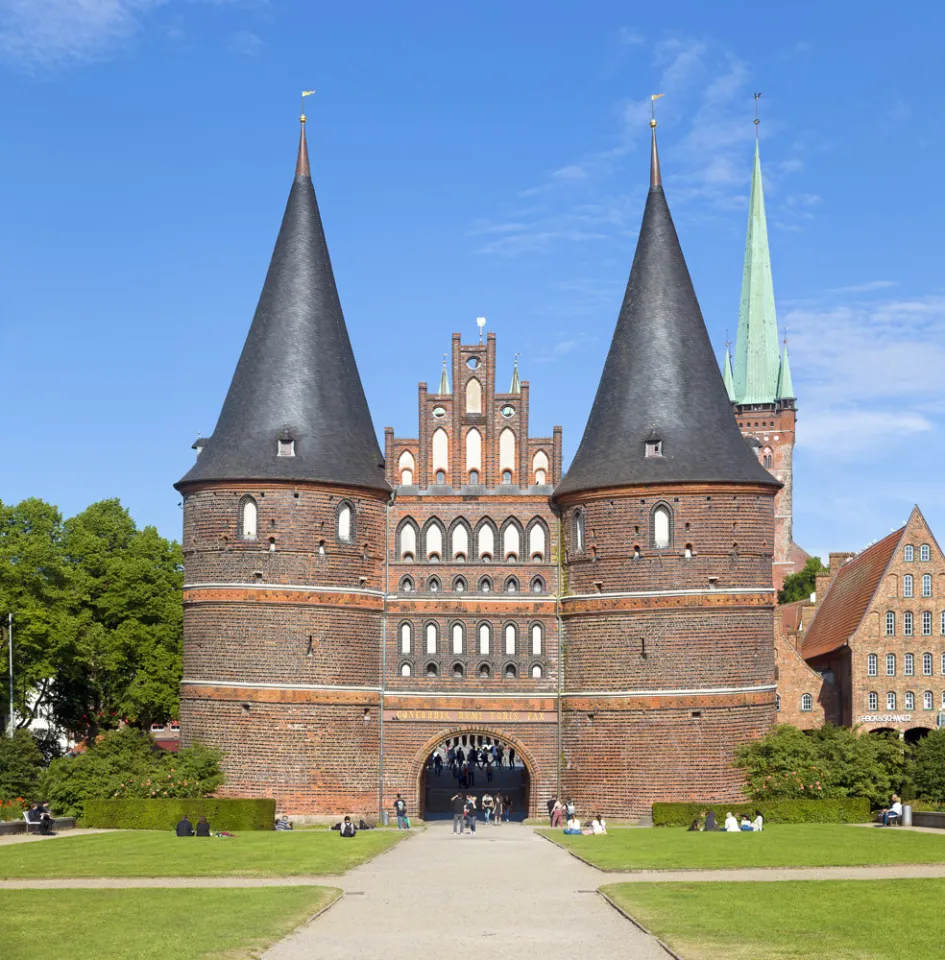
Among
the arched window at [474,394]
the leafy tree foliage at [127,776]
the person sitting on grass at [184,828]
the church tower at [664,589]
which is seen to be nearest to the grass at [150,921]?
the person sitting on grass at [184,828]

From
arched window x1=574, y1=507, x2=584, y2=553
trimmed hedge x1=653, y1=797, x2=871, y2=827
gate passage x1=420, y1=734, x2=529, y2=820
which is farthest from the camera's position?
gate passage x1=420, y1=734, x2=529, y2=820

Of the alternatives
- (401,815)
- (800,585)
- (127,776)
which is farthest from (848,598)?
(800,585)

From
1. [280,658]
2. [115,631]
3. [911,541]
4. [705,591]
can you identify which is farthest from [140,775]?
[911,541]

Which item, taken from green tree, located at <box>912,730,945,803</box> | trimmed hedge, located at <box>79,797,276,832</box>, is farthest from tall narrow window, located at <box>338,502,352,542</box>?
green tree, located at <box>912,730,945,803</box>

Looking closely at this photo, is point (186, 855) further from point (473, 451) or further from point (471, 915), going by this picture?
point (473, 451)

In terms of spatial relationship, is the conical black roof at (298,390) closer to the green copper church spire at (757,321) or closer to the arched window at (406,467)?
the arched window at (406,467)

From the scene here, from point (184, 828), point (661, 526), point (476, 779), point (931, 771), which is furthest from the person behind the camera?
point (476, 779)

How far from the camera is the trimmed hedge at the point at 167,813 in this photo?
1674 inches

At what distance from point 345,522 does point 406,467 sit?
3280 millimetres

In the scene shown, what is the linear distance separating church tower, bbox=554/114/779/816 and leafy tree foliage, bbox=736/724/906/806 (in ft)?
2.67

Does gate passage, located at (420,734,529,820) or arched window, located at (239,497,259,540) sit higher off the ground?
arched window, located at (239,497,259,540)

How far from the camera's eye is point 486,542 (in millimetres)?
49688

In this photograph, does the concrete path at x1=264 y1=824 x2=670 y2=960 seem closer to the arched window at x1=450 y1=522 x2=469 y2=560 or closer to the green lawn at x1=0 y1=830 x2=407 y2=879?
the green lawn at x1=0 y1=830 x2=407 y2=879

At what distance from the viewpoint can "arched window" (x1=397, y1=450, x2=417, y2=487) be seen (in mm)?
49875
